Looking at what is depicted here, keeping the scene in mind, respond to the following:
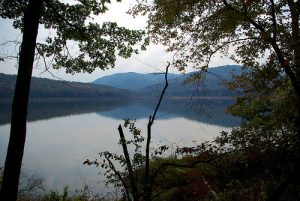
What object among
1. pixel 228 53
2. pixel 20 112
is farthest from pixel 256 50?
pixel 20 112

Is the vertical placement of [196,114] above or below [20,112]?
above

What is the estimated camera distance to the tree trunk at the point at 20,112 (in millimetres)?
7871

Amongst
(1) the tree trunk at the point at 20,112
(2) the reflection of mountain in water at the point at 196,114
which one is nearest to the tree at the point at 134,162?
(2) the reflection of mountain in water at the point at 196,114

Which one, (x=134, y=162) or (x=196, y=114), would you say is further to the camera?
(x=196, y=114)

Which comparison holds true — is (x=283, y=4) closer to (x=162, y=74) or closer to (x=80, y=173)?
(x=162, y=74)

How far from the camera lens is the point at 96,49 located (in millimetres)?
11133

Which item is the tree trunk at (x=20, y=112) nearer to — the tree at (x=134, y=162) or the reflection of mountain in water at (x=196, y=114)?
the tree at (x=134, y=162)

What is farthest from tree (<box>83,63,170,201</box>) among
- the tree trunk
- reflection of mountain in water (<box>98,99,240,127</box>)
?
the tree trunk

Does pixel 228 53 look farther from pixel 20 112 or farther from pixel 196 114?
pixel 20 112

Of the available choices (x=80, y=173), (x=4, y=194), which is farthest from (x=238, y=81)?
(x=80, y=173)

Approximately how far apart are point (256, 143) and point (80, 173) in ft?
58.7

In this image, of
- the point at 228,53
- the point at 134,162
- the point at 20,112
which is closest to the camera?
the point at 20,112

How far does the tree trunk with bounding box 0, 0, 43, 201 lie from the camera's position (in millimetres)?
7871

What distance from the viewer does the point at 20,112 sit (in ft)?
26.0
